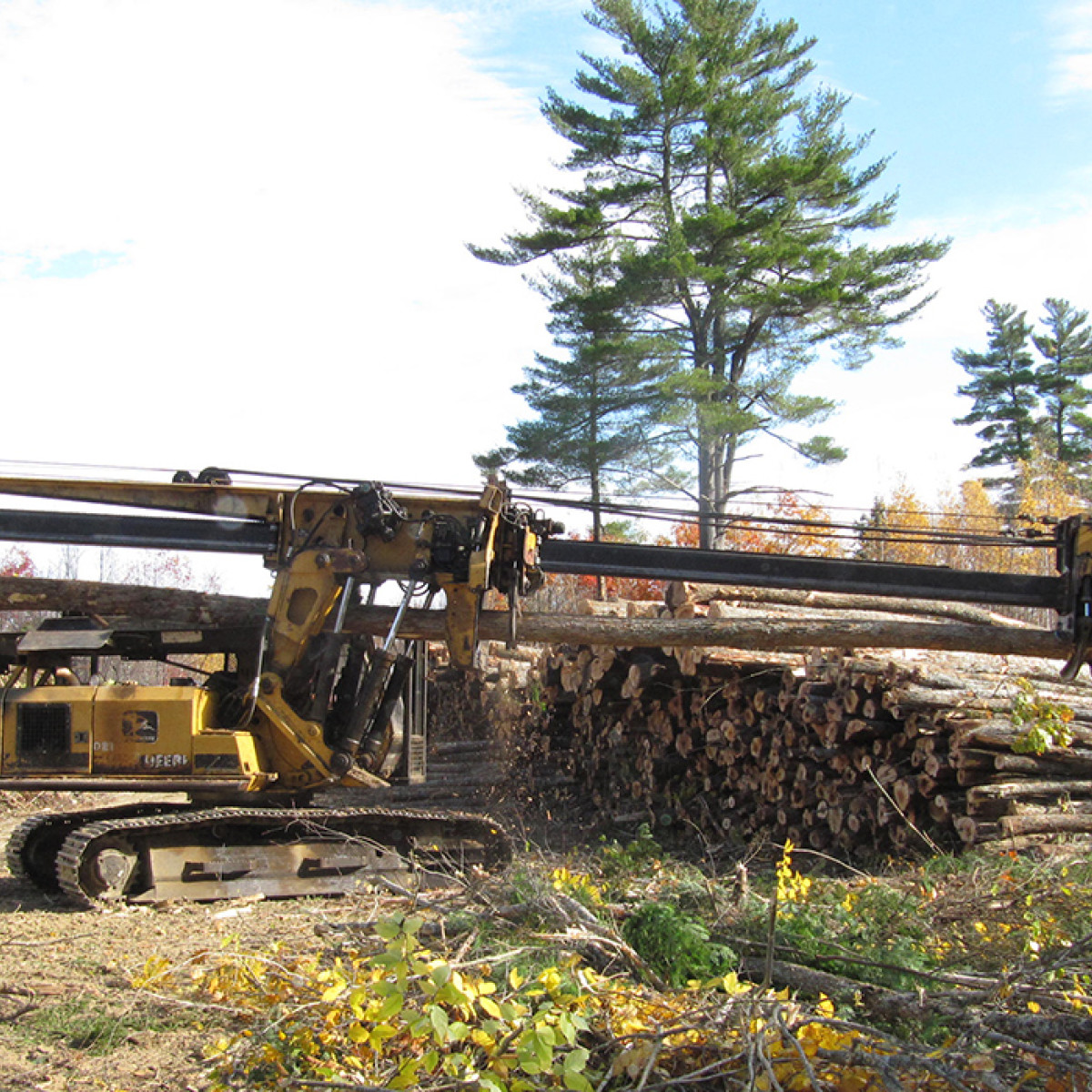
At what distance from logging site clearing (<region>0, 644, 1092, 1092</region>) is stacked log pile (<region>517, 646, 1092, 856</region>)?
3 centimetres

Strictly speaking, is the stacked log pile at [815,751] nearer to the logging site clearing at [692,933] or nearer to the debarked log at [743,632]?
the logging site clearing at [692,933]

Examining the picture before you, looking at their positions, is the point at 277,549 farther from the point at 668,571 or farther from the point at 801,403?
the point at 801,403

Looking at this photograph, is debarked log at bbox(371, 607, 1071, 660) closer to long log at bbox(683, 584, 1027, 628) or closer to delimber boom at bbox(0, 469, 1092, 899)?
delimber boom at bbox(0, 469, 1092, 899)

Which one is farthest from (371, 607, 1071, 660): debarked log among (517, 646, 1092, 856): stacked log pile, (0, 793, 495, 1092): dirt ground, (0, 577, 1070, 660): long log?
(0, 793, 495, 1092): dirt ground

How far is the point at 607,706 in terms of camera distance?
1094 centimetres

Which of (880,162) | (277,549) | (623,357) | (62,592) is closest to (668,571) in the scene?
(277,549)

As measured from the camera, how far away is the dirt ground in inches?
160

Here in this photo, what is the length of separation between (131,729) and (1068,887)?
5.68m

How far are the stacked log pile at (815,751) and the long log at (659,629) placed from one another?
83 cm

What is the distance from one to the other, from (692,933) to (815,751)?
4681 millimetres

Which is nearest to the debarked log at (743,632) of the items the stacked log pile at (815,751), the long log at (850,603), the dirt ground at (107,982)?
the stacked log pile at (815,751)

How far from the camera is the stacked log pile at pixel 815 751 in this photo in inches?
304

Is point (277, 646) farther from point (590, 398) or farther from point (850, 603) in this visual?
point (590, 398)

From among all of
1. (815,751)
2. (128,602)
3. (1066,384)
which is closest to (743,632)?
(815,751)
